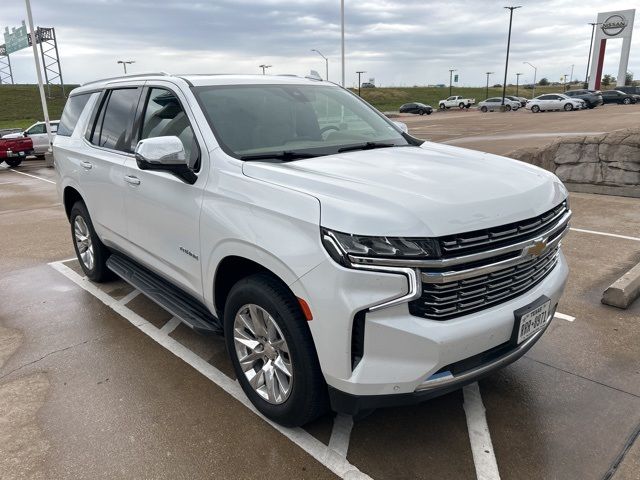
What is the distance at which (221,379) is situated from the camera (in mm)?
3461

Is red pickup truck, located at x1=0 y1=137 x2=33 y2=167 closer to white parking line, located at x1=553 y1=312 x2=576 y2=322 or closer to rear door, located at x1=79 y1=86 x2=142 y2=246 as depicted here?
rear door, located at x1=79 y1=86 x2=142 y2=246

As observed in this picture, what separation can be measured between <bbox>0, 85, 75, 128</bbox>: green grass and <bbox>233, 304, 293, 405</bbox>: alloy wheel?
181 feet

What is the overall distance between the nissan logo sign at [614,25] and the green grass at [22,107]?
66257 millimetres

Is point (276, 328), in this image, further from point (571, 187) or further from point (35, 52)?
point (35, 52)

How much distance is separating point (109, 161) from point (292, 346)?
8.72 ft

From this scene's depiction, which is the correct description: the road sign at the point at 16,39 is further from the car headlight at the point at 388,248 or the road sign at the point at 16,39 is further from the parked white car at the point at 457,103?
the parked white car at the point at 457,103

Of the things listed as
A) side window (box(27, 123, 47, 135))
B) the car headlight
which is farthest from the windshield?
side window (box(27, 123, 47, 135))

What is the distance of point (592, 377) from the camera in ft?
11.1

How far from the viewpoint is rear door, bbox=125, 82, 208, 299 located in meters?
3.18

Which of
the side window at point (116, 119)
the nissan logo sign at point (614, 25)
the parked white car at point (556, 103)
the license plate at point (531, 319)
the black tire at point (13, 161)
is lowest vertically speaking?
the black tire at point (13, 161)

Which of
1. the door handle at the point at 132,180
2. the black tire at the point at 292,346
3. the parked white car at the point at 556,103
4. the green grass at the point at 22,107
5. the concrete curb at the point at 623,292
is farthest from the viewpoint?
the green grass at the point at 22,107

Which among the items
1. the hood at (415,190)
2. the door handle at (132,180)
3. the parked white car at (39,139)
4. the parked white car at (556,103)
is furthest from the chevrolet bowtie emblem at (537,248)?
the parked white car at (556,103)

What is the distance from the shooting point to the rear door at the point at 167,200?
10.4 feet

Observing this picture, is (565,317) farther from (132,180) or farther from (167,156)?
(132,180)
